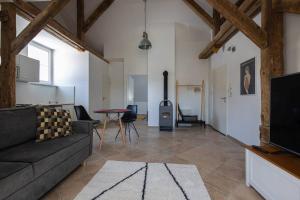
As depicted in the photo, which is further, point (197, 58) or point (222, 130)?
point (197, 58)

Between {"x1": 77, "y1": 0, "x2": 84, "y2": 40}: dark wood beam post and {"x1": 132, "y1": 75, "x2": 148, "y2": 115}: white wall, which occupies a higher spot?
{"x1": 77, "y1": 0, "x2": 84, "y2": 40}: dark wood beam post

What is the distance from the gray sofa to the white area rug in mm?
351

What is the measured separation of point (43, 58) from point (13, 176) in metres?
5.05

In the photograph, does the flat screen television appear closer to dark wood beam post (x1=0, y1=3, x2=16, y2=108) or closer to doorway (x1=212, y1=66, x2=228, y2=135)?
doorway (x1=212, y1=66, x2=228, y2=135)

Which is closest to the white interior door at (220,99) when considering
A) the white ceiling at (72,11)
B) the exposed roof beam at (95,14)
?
the white ceiling at (72,11)

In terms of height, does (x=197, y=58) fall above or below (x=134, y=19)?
below

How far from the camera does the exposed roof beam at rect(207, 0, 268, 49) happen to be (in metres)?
2.50

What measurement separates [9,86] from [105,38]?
16.4 feet

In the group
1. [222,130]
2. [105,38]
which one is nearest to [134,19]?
[105,38]

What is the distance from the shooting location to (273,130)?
6.79ft

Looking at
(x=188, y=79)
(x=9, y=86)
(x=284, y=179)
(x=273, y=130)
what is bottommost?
(x=284, y=179)

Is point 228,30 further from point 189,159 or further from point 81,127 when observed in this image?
point 81,127

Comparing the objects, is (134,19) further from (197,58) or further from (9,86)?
(9,86)

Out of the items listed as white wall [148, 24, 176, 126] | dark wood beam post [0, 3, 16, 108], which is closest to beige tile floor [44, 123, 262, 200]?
dark wood beam post [0, 3, 16, 108]
